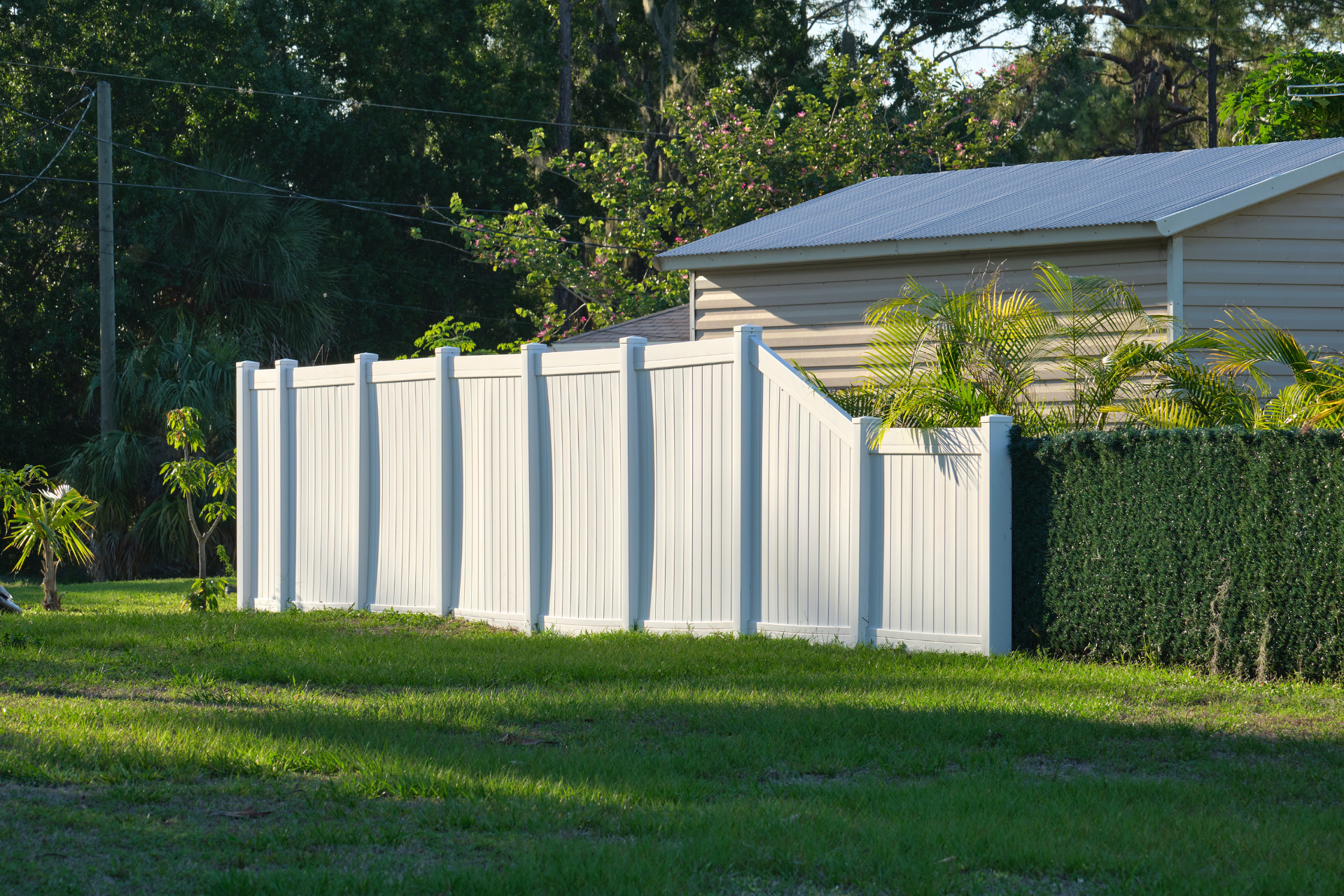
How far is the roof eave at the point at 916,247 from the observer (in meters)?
11.1

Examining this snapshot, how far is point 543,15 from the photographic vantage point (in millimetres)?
33312

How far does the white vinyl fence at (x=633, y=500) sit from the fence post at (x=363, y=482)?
0.8 inches

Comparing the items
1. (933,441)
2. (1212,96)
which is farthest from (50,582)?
(1212,96)

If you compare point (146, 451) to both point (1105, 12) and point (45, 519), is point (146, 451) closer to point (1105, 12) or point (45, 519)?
point (45, 519)

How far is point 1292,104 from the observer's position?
17.7 m

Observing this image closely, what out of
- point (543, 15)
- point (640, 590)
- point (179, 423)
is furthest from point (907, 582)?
point (543, 15)

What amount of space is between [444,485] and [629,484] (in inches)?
78.0

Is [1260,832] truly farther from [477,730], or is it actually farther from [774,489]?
[774,489]

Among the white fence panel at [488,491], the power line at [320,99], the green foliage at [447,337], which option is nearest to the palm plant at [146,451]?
the green foliage at [447,337]

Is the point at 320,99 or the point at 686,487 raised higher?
the point at 320,99

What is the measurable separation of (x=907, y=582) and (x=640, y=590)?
228cm

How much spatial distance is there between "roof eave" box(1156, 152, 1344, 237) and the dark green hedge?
2797 mm

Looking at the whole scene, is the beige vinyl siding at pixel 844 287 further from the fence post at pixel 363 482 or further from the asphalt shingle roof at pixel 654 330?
the fence post at pixel 363 482

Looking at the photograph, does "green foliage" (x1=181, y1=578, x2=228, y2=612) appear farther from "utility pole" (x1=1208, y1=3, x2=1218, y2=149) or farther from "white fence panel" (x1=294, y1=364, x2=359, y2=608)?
"utility pole" (x1=1208, y1=3, x2=1218, y2=149)
